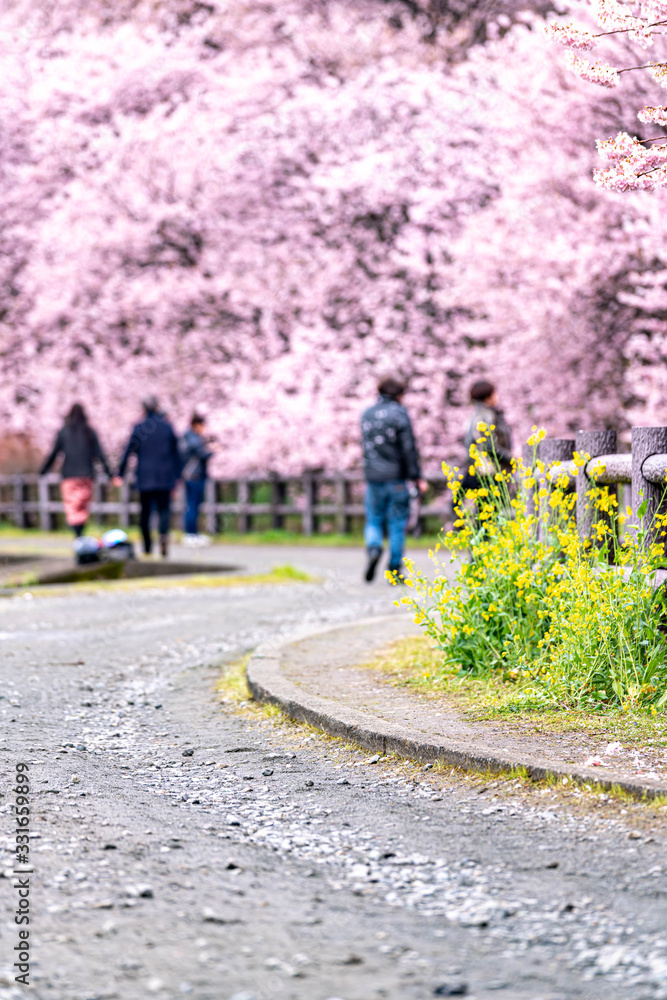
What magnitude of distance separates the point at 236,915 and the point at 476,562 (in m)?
3.78

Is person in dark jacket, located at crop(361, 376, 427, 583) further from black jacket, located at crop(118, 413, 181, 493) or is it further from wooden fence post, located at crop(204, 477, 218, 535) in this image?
wooden fence post, located at crop(204, 477, 218, 535)

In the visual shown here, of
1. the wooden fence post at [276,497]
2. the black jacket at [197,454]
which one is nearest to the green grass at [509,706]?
the black jacket at [197,454]

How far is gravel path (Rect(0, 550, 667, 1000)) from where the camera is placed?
10.3 feet

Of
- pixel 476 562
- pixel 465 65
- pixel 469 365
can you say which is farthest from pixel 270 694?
pixel 465 65

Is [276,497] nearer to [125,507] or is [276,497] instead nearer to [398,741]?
[125,507]

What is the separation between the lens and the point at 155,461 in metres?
16.3

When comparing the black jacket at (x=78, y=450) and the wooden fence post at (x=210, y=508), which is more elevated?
the black jacket at (x=78, y=450)

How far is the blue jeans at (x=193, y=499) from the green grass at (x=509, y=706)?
11965 mm

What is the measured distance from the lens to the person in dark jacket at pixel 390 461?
12242mm

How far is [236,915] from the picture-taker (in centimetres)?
355

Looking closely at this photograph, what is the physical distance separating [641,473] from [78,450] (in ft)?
39.1

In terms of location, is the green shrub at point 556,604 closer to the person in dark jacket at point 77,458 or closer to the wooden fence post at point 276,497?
the person in dark jacket at point 77,458

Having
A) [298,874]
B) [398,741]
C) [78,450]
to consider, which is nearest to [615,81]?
[398,741]

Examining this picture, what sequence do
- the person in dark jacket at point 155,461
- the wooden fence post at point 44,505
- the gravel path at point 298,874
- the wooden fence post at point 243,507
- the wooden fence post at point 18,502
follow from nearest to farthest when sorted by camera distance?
the gravel path at point 298,874 → the person in dark jacket at point 155,461 → the wooden fence post at point 243,507 → the wooden fence post at point 44,505 → the wooden fence post at point 18,502
